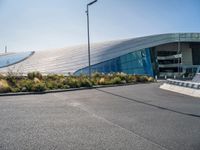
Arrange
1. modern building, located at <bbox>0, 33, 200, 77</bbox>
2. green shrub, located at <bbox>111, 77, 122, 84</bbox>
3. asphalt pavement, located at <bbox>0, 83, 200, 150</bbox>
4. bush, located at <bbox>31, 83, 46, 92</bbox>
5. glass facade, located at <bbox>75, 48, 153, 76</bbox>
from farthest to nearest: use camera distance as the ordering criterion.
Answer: modern building, located at <bbox>0, 33, 200, 77</bbox> < glass facade, located at <bbox>75, 48, 153, 76</bbox> < green shrub, located at <bbox>111, 77, 122, 84</bbox> < bush, located at <bbox>31, 83, 46, 92</bbox> < asphalt pavement, located at <bbox>0, 83, 200, 150</bbox>

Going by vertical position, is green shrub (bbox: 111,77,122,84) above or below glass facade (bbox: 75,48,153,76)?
below

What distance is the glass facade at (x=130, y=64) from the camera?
43406mm

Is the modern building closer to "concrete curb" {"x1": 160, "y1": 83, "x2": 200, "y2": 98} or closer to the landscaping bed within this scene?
the landscaping bed

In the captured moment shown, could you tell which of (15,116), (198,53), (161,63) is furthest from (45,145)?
(198,53)

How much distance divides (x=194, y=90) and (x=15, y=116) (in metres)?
10.9

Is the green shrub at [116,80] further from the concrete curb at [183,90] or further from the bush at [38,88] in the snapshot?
the bush at [38,88]

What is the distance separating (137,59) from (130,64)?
185 centimetres

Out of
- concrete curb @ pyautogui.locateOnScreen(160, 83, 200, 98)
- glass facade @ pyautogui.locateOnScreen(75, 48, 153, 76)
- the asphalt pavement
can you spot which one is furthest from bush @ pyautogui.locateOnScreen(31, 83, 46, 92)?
glass facade @ pyautogui.locateOnScreen(75, 48, 153, 76)

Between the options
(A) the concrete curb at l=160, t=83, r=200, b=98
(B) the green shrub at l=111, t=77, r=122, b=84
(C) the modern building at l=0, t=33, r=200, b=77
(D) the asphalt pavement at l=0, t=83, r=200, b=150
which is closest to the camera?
(D) the asphalt pavement at l=0, t=83, r=200, b=150

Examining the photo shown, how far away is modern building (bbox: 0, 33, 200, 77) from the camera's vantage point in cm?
4416

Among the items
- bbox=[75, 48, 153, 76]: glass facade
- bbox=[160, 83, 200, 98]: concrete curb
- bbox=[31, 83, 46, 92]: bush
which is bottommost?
bbox=[160, 83, 200, 98]: concrete curb

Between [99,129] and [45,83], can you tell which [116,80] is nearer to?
[45,83]

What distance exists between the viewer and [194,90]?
15.1 metres

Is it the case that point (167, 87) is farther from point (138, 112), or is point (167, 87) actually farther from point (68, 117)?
point (68, 117)
